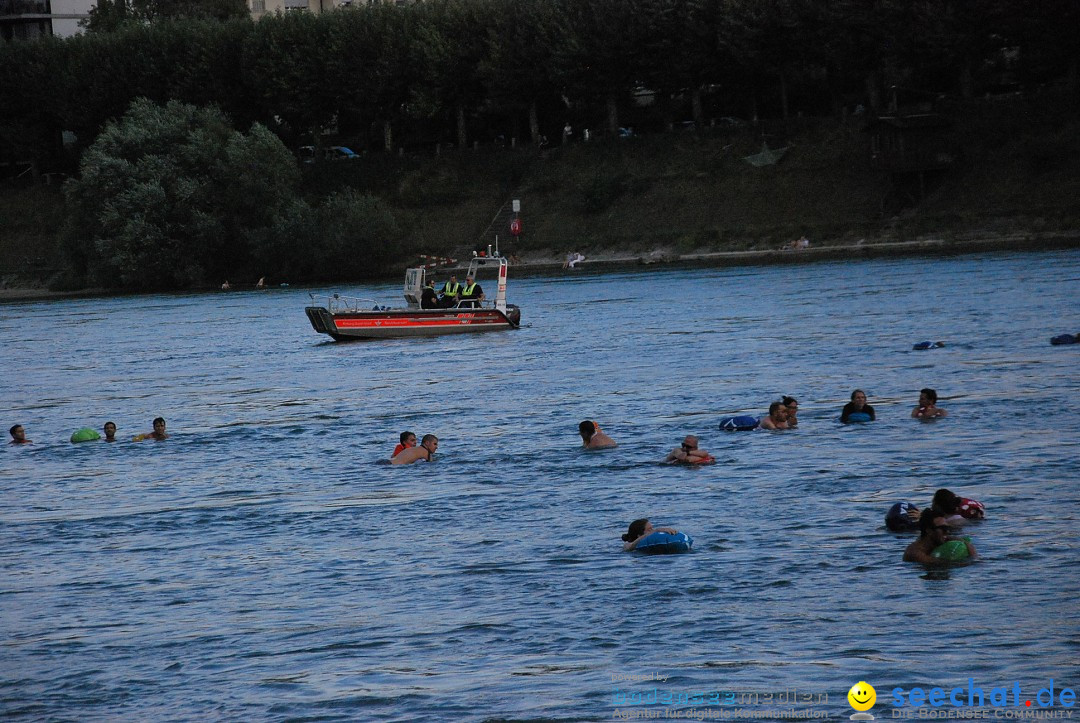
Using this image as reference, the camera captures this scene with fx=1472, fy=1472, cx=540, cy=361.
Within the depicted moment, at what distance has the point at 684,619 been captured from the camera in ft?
51.5

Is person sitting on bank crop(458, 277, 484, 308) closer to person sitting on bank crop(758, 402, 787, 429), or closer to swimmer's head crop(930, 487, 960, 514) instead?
person sitting on bank crop(758, 402, 787, 429)

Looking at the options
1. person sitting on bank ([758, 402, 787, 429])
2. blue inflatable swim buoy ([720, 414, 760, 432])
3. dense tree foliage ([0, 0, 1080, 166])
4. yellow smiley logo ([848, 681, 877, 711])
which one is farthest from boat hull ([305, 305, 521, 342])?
dense tree foliage ([0, 0, 1080, 166])

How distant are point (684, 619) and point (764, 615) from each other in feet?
2.79

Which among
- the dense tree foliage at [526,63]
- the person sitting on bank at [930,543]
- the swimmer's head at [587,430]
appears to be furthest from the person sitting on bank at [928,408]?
the dense tree foliage at [526,63]

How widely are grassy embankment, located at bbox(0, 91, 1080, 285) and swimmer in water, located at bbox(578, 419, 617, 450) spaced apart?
176 feet

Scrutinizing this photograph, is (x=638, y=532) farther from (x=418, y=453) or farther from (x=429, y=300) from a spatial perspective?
(x=429, y=300)

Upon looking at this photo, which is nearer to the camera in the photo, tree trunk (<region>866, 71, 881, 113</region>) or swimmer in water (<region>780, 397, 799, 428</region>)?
swimmer in water (<region>780, 397, 799, 428</region>)

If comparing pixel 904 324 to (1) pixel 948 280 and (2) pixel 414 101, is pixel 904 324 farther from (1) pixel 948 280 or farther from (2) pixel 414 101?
(2) pixel 414 101

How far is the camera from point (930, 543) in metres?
17.2

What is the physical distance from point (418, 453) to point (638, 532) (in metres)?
7.81

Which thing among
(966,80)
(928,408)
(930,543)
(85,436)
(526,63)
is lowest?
(930,543)

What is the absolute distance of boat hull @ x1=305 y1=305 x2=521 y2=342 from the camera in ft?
162

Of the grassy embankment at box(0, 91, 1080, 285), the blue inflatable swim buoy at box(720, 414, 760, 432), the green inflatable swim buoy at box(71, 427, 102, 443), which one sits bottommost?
the green inflatable swim buoy at box(71, 427, 102, 443)

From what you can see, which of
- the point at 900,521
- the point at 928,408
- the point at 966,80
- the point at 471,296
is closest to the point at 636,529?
the point at 900,521
